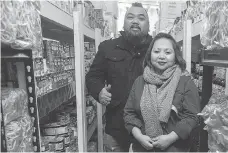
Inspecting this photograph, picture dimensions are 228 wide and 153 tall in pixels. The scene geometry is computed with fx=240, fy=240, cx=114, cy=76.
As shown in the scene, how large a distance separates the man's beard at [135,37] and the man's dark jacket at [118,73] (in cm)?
3

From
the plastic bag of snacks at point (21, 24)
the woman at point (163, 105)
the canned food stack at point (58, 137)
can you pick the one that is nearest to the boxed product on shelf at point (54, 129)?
the canned food stack at point (58, 137)

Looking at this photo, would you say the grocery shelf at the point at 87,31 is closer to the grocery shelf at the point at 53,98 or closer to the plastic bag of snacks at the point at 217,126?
the grocery shelf at the point at 53,98

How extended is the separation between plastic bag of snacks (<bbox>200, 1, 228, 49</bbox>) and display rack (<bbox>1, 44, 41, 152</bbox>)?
0.74 m

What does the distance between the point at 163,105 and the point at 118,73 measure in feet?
1.73

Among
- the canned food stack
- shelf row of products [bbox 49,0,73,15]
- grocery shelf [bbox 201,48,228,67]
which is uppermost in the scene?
shelf row of products [bbox 49,0,73,15]

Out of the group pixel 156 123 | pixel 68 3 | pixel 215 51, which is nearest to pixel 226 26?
pixel 215 51

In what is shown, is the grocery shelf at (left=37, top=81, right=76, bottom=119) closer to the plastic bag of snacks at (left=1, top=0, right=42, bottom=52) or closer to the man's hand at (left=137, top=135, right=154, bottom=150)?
the plastic bag of snacks at (left=1, top=0, right=42, bottom=52)

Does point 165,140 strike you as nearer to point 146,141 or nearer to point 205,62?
point 146,141

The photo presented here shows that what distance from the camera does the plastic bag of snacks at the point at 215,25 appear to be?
92 cm

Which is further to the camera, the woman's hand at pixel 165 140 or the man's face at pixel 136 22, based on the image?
the man's face at pixel 136 22

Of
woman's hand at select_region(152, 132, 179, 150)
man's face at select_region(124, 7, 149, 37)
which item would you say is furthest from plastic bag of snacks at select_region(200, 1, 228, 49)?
man's face at select_region(124, 7, 149, 37)

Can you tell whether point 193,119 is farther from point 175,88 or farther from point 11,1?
point 11,1

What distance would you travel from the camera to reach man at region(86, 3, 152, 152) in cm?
171

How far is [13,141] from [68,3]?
105 centimetres
